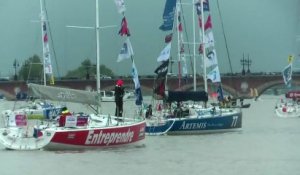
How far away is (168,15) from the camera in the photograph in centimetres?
5772

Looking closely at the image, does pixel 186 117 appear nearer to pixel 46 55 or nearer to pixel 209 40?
pixel 209 40

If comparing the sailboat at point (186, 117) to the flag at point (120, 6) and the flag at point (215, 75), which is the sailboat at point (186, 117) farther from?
the flag at point (120, 6)

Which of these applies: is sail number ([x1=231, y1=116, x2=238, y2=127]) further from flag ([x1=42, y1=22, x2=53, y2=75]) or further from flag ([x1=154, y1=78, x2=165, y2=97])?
flag ([x1=42, y1=22, x2=53, y2=75])

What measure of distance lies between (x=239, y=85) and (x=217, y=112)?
135 m

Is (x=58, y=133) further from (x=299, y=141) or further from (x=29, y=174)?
(x=299, y=141)

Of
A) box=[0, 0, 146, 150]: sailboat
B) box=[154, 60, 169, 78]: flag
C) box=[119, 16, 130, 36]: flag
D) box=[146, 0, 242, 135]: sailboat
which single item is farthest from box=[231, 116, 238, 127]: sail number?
box=[119, 16, 130, 36]: flag

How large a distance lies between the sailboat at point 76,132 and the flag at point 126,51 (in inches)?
82.9

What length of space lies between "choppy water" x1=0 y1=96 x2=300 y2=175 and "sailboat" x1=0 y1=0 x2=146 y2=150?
464 millimetres

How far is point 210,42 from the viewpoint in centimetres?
6444

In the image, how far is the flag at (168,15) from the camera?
2249 inches

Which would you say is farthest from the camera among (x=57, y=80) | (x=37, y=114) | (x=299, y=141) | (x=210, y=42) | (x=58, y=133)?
(x=57, y=80)

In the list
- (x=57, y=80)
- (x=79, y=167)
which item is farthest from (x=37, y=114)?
(x=57, y=80)

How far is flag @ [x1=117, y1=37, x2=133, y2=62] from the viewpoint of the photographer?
149 feet

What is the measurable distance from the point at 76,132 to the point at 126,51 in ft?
21.4
